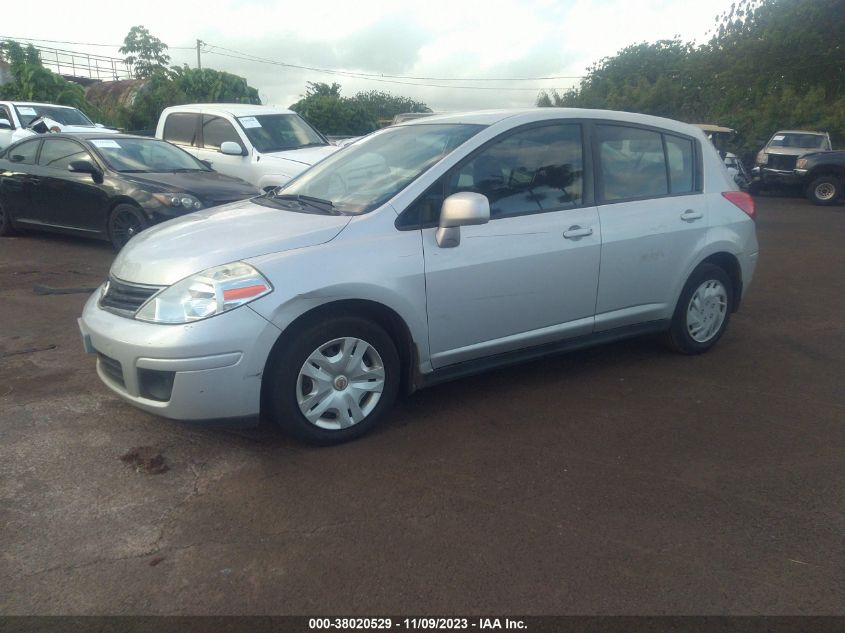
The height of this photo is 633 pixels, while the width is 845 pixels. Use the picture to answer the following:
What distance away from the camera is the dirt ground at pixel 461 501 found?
286 centimetres

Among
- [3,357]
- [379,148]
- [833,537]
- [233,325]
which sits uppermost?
[379,148]

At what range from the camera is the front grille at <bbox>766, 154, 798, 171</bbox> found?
20.3m

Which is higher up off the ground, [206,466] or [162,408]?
Result: [162,408]

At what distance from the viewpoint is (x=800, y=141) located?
2108 cm

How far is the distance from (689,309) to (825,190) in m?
16.2

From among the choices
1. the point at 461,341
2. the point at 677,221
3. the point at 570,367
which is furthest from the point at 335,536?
the point at 677,221

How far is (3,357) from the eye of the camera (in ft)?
17.7

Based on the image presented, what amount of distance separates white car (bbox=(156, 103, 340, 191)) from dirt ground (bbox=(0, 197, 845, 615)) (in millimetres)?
5625

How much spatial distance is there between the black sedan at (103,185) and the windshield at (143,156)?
1 cm

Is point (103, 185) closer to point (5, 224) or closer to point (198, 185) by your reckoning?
point (198, 185)

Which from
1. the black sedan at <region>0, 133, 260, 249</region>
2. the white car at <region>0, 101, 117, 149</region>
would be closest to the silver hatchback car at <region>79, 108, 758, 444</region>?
the black sedan at <region>0, 133, 260, 249</region>

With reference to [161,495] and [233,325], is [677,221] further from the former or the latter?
[161,495]

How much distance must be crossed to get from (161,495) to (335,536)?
897 millimetres

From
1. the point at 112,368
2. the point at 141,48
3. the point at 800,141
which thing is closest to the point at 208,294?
the point at 112,368
